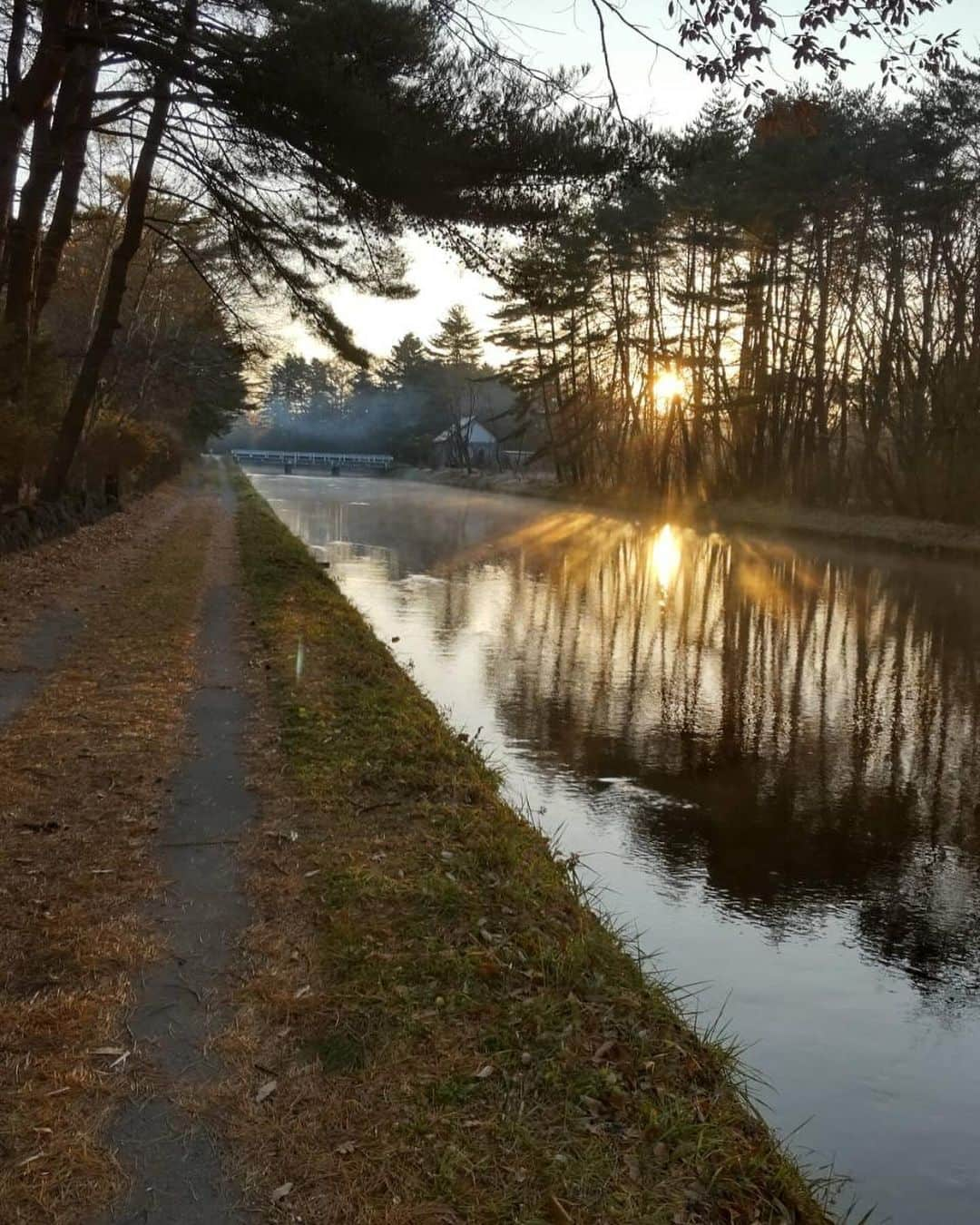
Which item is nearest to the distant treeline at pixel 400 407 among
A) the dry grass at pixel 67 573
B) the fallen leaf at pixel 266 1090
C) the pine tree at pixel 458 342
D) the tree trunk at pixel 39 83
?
the pine tree at pixel 458 342

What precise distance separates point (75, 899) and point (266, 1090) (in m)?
1.81

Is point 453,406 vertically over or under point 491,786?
over

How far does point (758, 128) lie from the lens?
20.8 ft

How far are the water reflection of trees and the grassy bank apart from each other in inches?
63.6

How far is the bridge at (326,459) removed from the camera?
338 ft

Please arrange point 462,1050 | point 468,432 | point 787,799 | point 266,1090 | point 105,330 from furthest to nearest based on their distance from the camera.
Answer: point 468,432
point 105,330
point 787,799
point 462,1050
point 266,1090

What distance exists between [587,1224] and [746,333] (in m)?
41.2

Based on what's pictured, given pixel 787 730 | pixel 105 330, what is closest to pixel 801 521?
pixel 105 330

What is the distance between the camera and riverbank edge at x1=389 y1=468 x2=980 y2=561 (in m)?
29.9

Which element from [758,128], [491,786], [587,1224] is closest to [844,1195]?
[587,1224]

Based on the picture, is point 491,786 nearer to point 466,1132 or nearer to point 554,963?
point 554,963

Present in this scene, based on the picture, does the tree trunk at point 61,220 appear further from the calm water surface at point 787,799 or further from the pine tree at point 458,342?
the pine tree at point 458,342

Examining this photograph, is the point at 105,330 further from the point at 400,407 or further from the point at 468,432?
the point at 400,407

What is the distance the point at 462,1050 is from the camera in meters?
3.84
